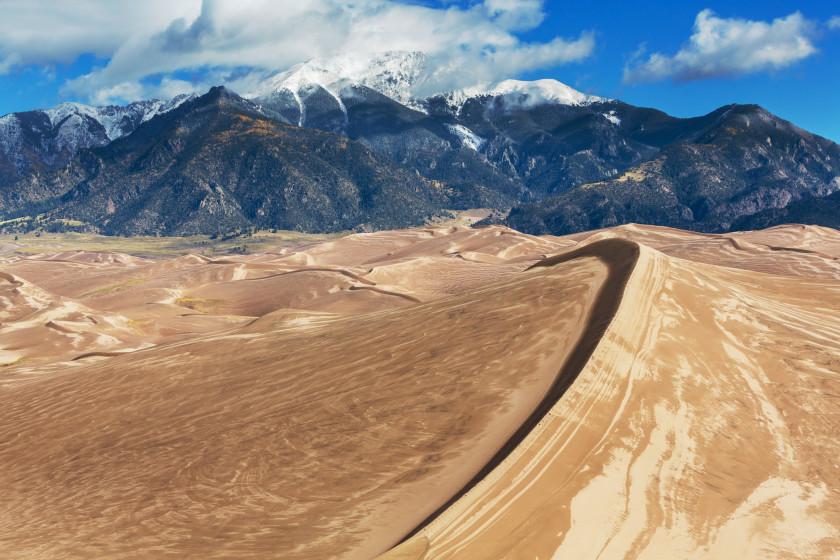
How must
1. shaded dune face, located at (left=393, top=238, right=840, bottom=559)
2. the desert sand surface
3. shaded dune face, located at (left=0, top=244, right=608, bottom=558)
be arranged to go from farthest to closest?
shaded dune face, located at (left=0, top=244, right=608, bottom=558)
the desert sand surface
shaded dune face, located at (left=393, top=238, right=840, bottom=559)

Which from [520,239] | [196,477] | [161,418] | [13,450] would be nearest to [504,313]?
[196,477]

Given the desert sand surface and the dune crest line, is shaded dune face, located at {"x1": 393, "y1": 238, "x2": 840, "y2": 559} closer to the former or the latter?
the desert sand surface

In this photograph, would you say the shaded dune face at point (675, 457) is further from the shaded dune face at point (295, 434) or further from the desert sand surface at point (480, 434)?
the shaded dune face at point (295, 434)

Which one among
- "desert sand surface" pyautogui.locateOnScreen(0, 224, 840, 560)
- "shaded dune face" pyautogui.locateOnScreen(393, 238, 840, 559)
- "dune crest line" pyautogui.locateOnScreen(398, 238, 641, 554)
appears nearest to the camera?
"shaded dune face" pyautogui.locateOnScreen(393, 238, 840, 559)

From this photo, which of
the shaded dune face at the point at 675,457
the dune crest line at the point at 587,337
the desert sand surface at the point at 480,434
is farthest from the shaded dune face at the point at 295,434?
the shaded dune face at the point at 675,457

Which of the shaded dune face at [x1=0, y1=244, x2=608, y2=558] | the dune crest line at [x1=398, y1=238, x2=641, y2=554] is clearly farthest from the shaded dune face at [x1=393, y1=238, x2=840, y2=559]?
the shaded dune face at [x1=0, y1=244, x2=608, y2=558]
